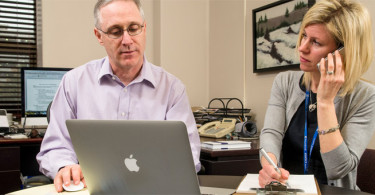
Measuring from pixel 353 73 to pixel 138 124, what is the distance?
99cm

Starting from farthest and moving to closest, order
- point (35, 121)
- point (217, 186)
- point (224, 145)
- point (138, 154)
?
point (35, 121) < point (224, 145) < point (217, 186) < point (138, 154)

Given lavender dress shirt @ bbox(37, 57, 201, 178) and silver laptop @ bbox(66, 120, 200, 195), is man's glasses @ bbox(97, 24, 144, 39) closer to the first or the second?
lavender dress shirt @ bbox(37, 57, 201, 178)

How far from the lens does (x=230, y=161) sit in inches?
86.9

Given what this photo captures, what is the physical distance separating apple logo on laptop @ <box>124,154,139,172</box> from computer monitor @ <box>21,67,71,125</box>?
2284mm

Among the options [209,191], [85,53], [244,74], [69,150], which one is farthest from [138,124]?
[85,53]

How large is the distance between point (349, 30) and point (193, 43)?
2.39 m

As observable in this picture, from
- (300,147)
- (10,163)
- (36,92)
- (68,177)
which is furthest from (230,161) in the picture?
(36,92)

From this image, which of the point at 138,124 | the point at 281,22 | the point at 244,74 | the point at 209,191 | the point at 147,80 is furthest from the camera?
the point at 244,74

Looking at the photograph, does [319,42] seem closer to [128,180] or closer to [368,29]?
[368,29]

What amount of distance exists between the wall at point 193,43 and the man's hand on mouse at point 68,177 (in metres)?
2.06

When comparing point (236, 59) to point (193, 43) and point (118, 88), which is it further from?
point (118, 88)

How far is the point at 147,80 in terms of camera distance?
5.25 feet

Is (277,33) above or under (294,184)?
above

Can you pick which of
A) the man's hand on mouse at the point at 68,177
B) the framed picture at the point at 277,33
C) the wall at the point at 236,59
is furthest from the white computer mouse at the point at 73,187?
the wall at the point at 236,59
